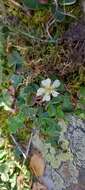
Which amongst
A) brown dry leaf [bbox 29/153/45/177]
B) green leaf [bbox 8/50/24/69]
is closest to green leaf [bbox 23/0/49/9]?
green leaf [bbox 8/50/24/69]

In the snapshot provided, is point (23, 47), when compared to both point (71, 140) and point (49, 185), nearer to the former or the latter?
point (71, 140)

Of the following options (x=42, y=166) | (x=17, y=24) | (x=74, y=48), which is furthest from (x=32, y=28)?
(x=42, y=166)

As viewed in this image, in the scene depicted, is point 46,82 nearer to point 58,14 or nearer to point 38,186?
point 58,14

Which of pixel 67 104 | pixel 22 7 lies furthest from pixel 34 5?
pixel 67 104

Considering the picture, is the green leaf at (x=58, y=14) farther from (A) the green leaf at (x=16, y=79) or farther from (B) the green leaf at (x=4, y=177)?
(B) the green leaf at (x=4, y=177)

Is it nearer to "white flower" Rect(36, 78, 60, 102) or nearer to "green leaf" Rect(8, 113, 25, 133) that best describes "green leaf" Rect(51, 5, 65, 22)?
"white flower" Rect(36, 78, 60, 102)

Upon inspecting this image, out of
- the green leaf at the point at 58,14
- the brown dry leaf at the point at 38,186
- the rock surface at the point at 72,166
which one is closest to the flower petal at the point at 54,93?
the rock surface at the point at 72,166
